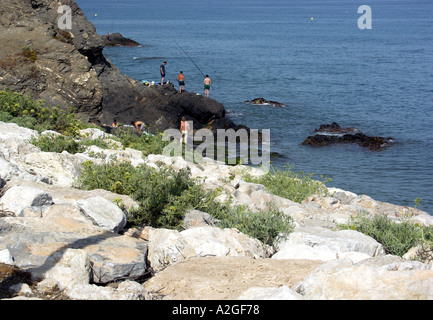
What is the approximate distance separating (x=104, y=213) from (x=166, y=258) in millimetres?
1152

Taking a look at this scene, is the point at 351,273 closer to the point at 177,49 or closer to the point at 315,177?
the point at 315,177

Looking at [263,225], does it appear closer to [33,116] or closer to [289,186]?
[289,186]

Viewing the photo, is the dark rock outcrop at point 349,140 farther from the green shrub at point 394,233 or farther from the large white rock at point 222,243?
the large white rock at point 222,243

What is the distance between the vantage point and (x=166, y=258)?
5648mm

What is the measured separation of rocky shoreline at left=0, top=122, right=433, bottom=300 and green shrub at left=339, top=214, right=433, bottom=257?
0.30 m

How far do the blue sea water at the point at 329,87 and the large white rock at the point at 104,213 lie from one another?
Result: 13.5 meters

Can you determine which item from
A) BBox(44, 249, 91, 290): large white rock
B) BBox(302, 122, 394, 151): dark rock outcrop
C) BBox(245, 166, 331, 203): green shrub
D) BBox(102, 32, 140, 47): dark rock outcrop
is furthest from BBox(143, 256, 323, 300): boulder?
BBox(102, 32, 140, 47): dark rock outcrop

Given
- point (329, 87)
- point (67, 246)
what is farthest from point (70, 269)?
point (329, 87)

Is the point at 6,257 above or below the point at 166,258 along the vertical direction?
above

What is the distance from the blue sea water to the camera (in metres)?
21.5

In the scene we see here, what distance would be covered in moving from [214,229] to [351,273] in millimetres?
2446

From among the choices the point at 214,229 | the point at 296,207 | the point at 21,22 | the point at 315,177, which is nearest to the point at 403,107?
the point at 315,177

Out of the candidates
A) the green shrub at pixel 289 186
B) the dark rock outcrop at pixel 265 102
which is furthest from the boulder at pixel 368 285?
the dark rock outcrop at pixel 265 102
